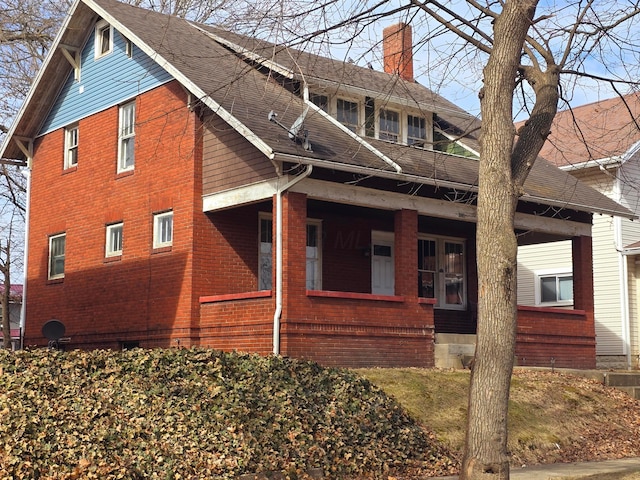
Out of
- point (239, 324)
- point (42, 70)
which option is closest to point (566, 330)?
point (239, 324)

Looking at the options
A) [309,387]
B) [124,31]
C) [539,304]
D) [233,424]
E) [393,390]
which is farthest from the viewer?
[539,304]

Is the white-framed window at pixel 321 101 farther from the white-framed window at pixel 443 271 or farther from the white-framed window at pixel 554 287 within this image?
the white-framed window at pixel 554 287

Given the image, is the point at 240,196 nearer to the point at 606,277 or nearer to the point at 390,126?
the point at 390,126

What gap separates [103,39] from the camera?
2141 centimetres

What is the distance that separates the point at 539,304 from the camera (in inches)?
1066

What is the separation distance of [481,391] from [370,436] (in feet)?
10.6

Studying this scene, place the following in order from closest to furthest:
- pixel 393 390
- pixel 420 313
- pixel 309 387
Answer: pixel 309 387 → pixel 393 390 → pixel 420 313

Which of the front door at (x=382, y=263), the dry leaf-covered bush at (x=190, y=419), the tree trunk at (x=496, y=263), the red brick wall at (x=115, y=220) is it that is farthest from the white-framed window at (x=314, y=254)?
the tree trunk at (x=496, y=263)

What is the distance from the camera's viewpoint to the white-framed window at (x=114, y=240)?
20172 mm

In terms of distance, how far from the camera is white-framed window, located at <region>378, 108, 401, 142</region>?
20594 millimetres

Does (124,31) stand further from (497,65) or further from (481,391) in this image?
(481,391)

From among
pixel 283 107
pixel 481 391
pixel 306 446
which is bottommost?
pixel 306 446

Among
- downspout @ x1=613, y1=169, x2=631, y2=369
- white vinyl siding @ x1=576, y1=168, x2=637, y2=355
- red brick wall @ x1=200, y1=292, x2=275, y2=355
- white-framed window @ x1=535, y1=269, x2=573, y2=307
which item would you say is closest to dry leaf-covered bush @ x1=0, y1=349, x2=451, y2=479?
red brick wall @ x1=200, y1=292, x2=275, y2=355

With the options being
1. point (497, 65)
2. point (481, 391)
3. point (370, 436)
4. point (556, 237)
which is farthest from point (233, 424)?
point (556, 237)
